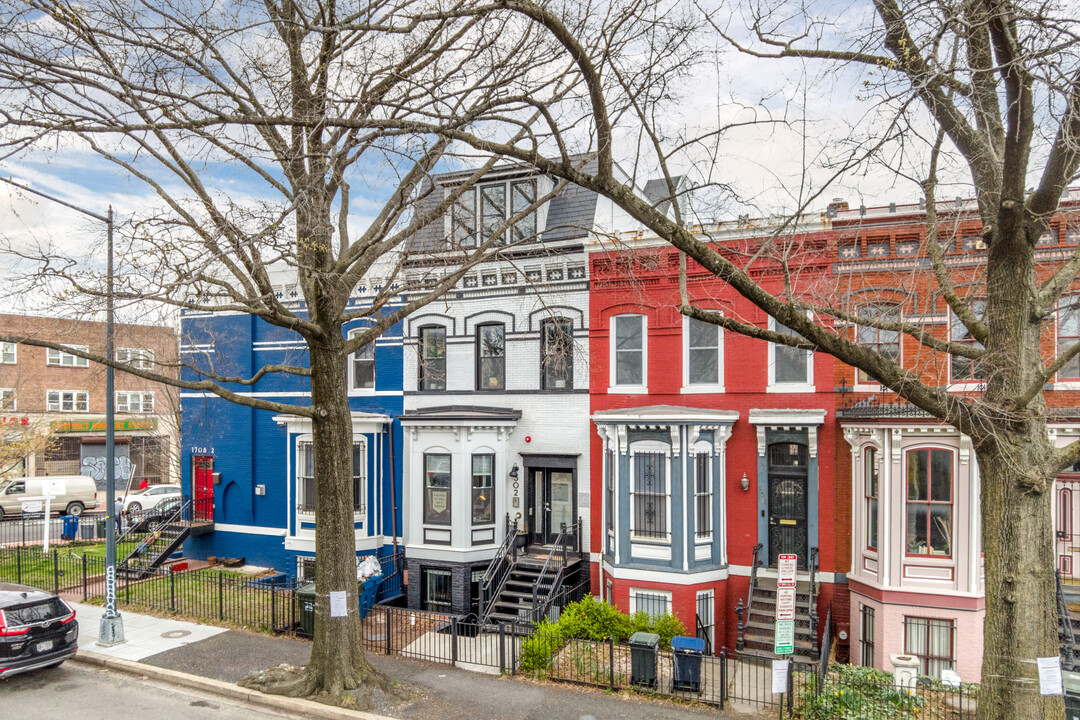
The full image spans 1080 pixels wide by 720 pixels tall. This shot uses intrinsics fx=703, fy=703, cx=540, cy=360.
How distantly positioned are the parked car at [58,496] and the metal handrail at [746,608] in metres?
31.0

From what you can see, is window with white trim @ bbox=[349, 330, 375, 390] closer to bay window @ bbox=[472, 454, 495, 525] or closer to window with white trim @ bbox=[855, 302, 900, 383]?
bay window @ bbox=[472, 454, 495, 525]

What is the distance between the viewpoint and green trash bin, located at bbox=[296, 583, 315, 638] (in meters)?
14.4

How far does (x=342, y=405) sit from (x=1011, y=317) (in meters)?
9.32

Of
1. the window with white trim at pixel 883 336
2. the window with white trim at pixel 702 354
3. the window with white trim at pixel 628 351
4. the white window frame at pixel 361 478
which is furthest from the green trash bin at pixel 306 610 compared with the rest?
the window with white trim at pixel 883 336

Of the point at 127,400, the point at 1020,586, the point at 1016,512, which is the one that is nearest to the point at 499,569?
the point at 1020,586

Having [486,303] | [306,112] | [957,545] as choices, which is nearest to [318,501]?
[306,112]

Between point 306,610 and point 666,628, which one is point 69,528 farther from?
point 666,628

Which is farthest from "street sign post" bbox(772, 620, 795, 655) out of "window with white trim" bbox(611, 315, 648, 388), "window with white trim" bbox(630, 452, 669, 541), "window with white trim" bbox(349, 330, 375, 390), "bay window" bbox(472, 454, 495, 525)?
"window with white trim" bbox(349, 330, 375, 390)

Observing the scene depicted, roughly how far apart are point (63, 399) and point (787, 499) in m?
43.1

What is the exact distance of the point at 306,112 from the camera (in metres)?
10.4

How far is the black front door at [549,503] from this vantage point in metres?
18.1

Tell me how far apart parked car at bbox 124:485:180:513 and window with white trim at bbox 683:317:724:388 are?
2621cm

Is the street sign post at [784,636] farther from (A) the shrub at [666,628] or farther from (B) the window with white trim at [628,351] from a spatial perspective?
(B) the window with white trim at [628,351]

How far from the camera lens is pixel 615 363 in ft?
57.2
